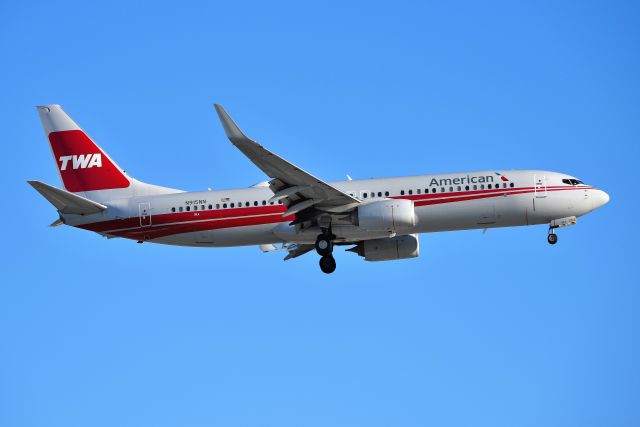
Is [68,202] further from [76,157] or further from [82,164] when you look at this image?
[76,157]

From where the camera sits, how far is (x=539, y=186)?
56656mm

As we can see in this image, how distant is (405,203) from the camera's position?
54844mm

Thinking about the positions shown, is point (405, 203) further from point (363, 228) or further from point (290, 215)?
point (290, 215)

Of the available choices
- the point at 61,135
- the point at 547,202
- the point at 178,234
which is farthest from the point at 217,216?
the point at 547,202

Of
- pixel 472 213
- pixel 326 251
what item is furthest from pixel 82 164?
pixel 472 213

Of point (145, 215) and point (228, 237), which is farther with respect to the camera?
point (145, 215)

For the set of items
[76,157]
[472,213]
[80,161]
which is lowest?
[472,213]

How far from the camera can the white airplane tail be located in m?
60.0

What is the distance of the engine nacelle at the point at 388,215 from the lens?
54.5 metres

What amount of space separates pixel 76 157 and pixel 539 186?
24.7m

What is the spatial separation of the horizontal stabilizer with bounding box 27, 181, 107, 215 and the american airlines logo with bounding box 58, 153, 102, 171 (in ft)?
10.8

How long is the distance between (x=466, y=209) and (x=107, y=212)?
727 inches

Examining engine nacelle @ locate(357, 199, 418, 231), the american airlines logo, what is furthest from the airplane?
the american airlines logo

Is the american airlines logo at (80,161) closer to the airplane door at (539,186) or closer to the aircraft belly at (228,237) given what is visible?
the aircraft belly at (228,237)
